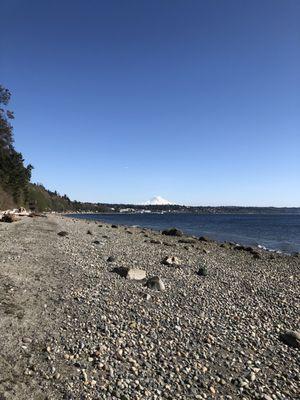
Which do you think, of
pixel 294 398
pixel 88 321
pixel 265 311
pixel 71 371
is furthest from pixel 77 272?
pixel 294 398

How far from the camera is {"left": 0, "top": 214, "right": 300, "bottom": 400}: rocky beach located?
25.8ft

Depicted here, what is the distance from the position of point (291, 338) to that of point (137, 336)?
4782 mm

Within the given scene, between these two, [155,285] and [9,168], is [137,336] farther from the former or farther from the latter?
[9,168]

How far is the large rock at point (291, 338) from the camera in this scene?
11.5 metres

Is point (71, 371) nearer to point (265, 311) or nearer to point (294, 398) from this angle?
point (294, 398)

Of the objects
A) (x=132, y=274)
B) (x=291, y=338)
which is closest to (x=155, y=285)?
(x=132, y=274)

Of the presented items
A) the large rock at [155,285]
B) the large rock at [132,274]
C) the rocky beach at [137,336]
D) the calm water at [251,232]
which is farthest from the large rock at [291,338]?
the calm water at [251,232]

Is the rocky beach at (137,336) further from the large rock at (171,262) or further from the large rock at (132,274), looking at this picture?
the large rock at (171,262)

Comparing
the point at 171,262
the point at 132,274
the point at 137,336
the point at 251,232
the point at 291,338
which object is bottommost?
the point at 251,232

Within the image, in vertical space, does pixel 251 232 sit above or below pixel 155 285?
below

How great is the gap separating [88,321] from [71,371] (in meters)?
2.76

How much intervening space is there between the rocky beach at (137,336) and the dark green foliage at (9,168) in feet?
143

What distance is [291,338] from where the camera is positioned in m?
11.6

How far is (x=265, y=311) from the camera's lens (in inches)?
576
